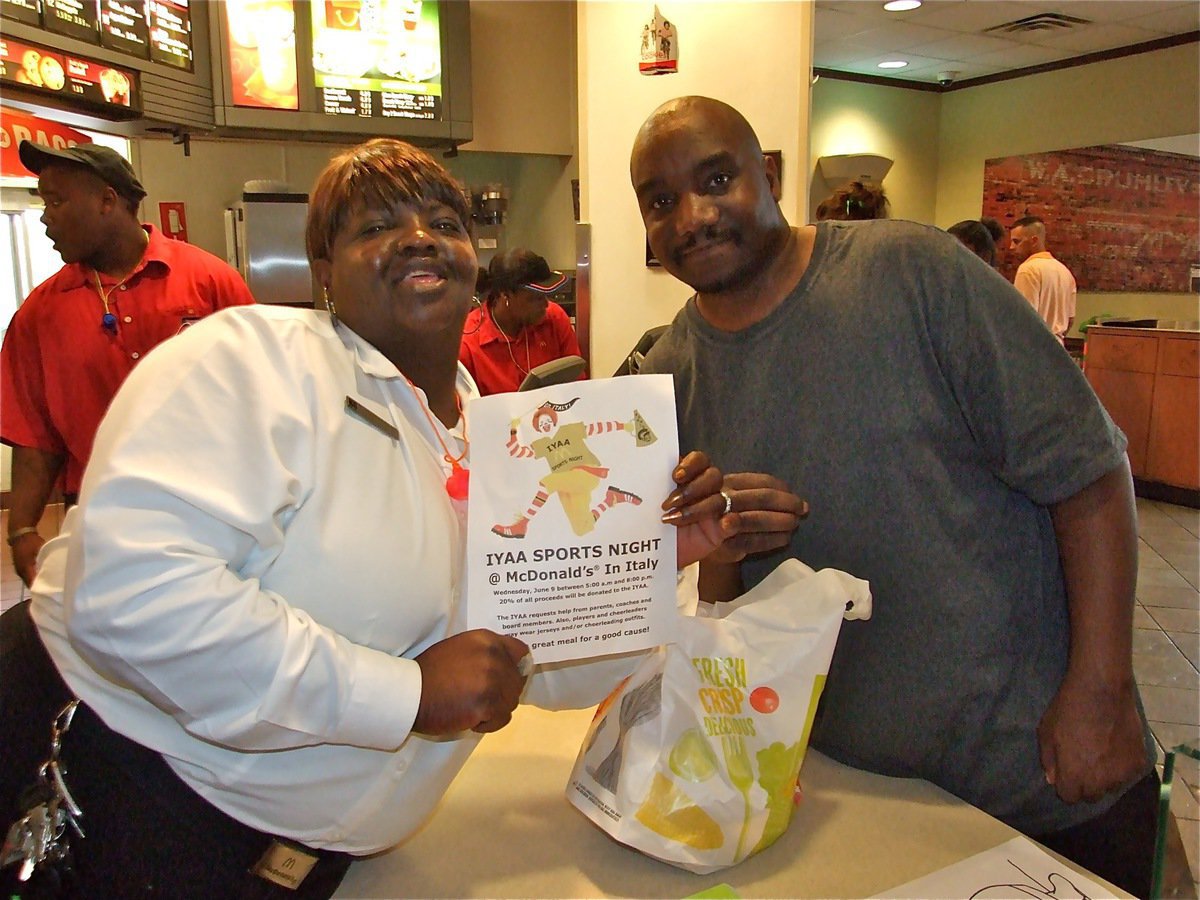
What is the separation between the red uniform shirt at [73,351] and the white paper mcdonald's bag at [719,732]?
2118mm

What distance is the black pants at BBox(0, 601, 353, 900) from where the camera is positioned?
0.82m

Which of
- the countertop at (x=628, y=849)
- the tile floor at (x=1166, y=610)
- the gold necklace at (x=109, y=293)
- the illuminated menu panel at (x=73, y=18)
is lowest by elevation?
the tile floor at (x=1166, y=610)

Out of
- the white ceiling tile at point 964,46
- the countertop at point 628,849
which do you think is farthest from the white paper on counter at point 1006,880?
the white ceiling tile at point 964,46

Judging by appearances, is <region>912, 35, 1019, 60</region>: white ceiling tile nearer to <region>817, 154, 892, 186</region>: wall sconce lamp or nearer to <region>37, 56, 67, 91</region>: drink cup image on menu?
<region>817, 154, 892, 186</region>: wall sconce lamp

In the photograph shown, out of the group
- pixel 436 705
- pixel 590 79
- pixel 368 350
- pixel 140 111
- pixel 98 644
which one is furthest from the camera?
pixel 140 111

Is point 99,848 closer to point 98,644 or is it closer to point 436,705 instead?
point 98,644

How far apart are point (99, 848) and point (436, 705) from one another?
34cm

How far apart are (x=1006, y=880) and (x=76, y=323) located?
265cm

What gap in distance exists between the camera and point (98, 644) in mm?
734

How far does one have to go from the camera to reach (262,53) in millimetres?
4555

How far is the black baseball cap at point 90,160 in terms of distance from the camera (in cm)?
250

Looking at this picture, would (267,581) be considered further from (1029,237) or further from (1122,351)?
(1029,237)

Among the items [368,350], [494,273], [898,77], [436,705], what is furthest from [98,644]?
[898,77]

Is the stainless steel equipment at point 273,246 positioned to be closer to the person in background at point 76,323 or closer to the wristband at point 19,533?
the person in background at point 76,323
